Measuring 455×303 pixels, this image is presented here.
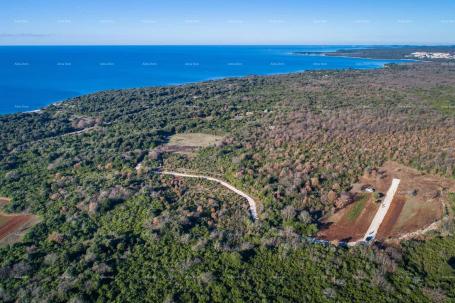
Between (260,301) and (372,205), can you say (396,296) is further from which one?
(372,205)

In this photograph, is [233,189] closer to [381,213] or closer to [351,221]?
[351,221]

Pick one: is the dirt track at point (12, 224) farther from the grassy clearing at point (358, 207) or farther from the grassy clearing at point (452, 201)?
the grassy clearing at point (452, 201)

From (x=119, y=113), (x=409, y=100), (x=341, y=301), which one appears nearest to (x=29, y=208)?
(x=341, y=301)

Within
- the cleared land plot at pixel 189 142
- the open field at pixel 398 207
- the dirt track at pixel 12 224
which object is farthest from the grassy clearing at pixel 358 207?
the dirt track at pixel 12 224

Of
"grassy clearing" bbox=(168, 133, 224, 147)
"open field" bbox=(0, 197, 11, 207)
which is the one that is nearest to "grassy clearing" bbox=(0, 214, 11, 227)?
"open field" bbox=(0, 197, 11, 207)

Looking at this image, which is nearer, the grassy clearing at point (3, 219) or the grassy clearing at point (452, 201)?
the grassy clearing at point (452, 201)

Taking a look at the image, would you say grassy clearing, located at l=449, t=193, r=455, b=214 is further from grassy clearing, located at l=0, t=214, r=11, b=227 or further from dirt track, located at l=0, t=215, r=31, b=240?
grassy clearing, located at l=0, t=214, r=11, b=227
